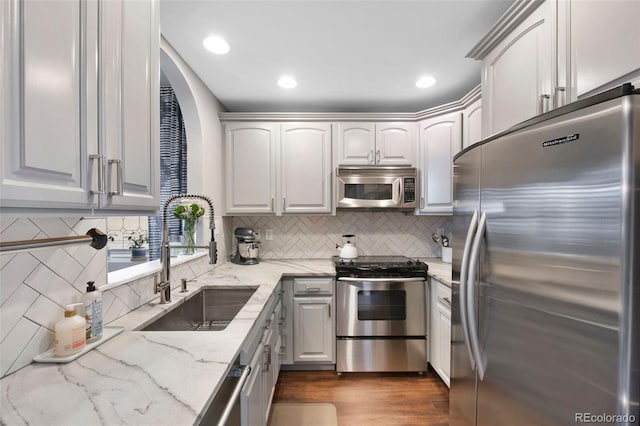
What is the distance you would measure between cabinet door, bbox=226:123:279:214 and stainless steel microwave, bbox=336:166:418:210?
2.23 feet

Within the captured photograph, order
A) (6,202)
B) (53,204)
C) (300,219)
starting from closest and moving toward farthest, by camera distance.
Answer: (6,202)
(53,204)
(300,219)

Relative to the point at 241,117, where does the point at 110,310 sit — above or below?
below

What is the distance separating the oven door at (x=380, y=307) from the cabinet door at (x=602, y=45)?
1.78m

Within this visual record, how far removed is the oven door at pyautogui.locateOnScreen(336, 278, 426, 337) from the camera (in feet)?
7.98

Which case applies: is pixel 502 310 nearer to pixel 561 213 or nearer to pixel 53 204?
pixel 561 213

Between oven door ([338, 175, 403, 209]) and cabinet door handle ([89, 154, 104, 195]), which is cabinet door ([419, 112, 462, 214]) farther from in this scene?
cabinet door handle ([89, 154, 104, 195])

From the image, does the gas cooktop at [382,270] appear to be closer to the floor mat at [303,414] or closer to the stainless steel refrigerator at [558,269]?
the floor mat at [303,414]

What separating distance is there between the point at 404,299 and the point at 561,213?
1.81m

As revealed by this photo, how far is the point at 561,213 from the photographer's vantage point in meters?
0.80

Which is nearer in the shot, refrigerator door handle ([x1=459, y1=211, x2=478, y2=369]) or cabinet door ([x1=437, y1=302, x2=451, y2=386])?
refrigerator door handle ([x1=459, y1=211, x2=478, y2=369])

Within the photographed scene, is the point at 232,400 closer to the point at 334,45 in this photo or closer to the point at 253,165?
the point at 334,45

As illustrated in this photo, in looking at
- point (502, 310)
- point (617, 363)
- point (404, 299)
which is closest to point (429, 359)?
point (404, 299)

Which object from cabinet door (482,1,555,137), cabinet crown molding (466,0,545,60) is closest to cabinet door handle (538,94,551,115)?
cabinet door (482,1,555,137)

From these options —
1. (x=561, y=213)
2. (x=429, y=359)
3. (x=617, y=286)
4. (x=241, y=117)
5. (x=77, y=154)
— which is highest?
(x=241, y=117)
